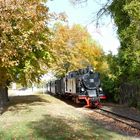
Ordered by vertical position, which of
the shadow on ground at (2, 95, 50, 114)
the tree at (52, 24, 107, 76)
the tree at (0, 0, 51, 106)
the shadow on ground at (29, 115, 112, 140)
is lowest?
the shadow on ground at (29, 115, 112, 140)

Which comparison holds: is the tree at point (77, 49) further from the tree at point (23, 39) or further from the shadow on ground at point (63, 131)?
the shadow on ground at point (63, 131)

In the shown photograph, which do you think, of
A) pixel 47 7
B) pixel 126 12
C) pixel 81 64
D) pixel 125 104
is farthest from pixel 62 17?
pixel 81 64

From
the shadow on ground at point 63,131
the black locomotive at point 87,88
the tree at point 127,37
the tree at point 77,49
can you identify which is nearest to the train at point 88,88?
the black locomotive at point 87,88

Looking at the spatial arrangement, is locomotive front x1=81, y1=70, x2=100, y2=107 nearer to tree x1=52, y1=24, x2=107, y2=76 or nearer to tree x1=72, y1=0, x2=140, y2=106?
tree x1=72, y1=0, x2=140, y2=106

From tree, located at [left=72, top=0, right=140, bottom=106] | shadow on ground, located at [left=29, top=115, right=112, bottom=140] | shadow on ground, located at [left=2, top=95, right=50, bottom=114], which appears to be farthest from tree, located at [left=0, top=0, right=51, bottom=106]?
tree, located at [left=72, top=0, right=140, bottom=106]

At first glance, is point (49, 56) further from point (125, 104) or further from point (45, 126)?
point (45, 126)

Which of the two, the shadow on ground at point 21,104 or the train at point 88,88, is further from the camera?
the train at point 88,88

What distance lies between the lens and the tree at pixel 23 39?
22.9 meters

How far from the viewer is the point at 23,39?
2553 cm

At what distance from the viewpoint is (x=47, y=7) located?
3016 cm

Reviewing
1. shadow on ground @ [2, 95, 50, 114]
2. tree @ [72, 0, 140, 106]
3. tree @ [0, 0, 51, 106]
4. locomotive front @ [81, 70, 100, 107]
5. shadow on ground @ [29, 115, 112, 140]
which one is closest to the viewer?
shadow on ground @ [29, 115, 112, 140]

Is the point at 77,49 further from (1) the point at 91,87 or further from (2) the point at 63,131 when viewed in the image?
(2) the point at 63,131

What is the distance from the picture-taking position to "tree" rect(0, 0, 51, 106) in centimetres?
2289

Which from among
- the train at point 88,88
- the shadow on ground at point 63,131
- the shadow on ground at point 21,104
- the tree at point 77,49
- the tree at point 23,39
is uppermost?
the tree at point 77,49
